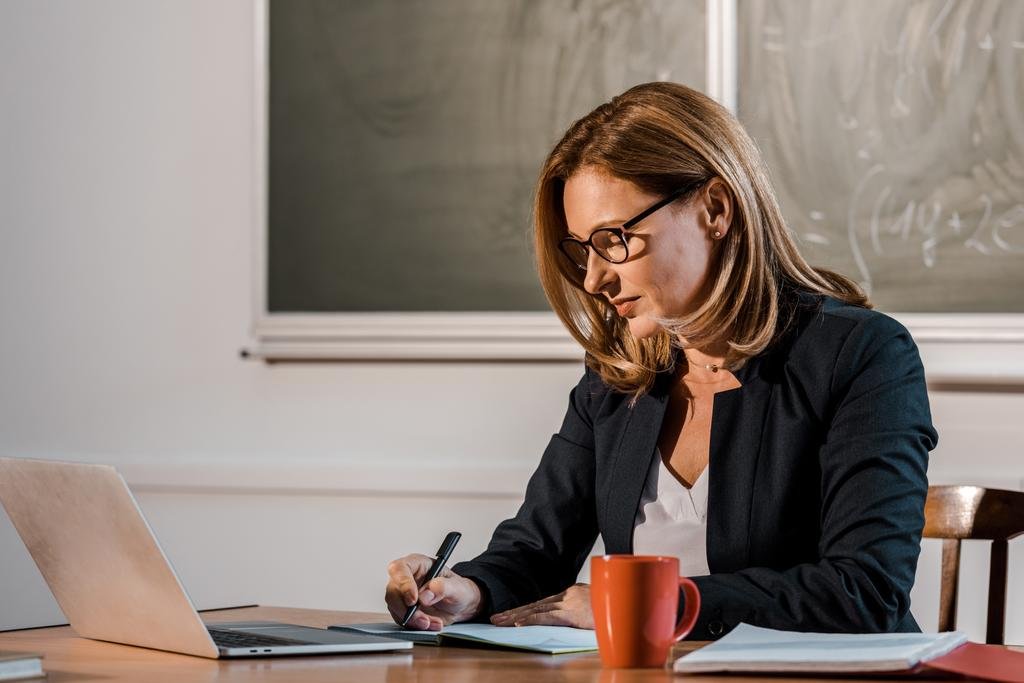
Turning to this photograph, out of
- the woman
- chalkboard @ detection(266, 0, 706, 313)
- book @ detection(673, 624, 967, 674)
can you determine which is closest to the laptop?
the woman

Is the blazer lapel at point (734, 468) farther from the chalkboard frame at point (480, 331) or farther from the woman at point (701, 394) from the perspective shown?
the chalkboard frame at point (480, 331)

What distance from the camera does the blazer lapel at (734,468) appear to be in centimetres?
169

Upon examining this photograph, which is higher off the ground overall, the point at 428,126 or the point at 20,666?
the point at 428,126

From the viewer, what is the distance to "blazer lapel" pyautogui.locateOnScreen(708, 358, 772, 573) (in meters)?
1.69

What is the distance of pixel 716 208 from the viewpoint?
5.83 feet

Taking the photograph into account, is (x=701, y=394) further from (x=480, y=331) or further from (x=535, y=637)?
(x=480, y=331)

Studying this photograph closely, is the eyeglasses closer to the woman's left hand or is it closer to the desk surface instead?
the woman's left hand

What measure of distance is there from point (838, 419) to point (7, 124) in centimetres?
228

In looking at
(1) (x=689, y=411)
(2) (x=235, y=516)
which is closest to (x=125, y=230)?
(2) (x=235, y=516)

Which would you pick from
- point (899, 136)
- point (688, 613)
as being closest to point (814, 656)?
point (688, 613)

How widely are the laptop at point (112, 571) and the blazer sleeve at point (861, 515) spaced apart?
1.36 feet

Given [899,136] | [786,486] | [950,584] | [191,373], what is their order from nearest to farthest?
[786,486]
[950,584]
[899,136]
[191,373]

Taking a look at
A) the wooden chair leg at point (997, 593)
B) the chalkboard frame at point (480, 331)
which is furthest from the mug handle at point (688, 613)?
the chalkboard frame at point (480, 331)

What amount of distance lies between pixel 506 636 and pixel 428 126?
1666mm
